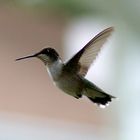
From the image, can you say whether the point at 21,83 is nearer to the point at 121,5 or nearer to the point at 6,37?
the point at 6,37

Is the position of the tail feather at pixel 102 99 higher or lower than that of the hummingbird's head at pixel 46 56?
lower

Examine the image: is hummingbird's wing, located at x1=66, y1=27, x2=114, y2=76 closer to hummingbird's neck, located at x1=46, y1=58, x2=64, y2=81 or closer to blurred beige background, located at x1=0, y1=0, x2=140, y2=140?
hummingbird's neck, located at x1=46, y1=58, x2=64, y2=81

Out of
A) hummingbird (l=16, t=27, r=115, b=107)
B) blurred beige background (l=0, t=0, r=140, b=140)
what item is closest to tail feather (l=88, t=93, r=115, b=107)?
hummingbird (l=16, t=27, r=115, b=107)

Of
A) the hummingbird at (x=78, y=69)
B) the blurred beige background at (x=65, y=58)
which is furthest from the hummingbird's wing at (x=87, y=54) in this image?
the blurred beige background at (x=65, y=58)

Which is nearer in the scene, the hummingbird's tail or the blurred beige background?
the hummingbird's tail

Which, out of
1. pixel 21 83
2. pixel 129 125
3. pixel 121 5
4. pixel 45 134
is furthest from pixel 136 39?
pixel 45 134

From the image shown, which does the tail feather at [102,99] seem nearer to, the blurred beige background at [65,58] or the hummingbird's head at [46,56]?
the hummingbird's head at [46,56]
